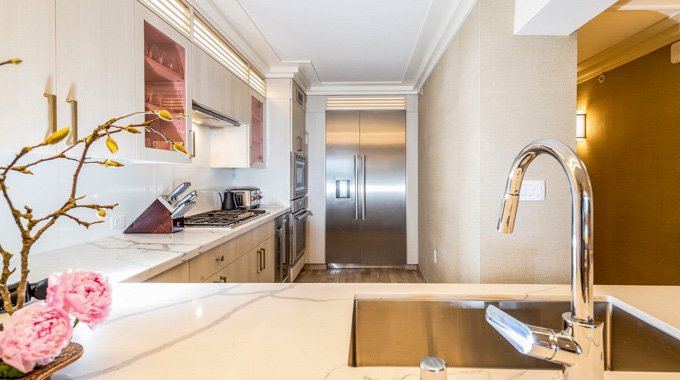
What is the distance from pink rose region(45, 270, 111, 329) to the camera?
1.70 ft

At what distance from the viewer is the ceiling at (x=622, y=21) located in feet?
7.62

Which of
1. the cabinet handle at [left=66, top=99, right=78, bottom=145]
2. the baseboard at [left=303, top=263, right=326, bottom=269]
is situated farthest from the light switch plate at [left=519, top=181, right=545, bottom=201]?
the baseboard at [left=303, top=263, right=326, bottom=269]

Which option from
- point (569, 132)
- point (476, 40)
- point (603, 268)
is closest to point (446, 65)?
point (476, 40)

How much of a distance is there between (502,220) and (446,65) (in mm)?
2747

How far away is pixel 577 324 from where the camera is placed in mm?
556

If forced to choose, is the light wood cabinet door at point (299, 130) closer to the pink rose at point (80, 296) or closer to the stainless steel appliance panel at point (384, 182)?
the stainless steel appliance panel at point (384, 182)

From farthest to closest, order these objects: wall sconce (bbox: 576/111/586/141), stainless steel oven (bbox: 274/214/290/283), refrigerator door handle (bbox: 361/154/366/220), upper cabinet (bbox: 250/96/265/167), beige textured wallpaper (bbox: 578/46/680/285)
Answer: refrigerator door handle (bbox: 361/154/366/220) < wall sconce (bbox: 576/111/586/141) < upper cabinet (bbox: 250/96/265/167) < stainless steel oven (bbox: 274/214/290/283) < beige textured wallpaper (bbox: 578/46/680/285)

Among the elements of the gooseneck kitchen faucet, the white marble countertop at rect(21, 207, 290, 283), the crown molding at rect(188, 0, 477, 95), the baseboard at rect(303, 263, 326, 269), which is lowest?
the baseboard at rect(303, 263, 326, 269)

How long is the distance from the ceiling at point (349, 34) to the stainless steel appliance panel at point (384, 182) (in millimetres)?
625

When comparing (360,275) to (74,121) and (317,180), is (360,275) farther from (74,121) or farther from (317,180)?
(74,121)

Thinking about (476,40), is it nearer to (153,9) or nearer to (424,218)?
(153,9)

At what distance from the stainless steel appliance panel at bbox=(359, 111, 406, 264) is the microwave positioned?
78 cm

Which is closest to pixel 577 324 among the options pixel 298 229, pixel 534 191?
pixel 534 191

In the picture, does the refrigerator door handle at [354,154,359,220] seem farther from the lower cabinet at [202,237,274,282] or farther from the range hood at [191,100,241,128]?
the range hood at [191,100,241,128]
